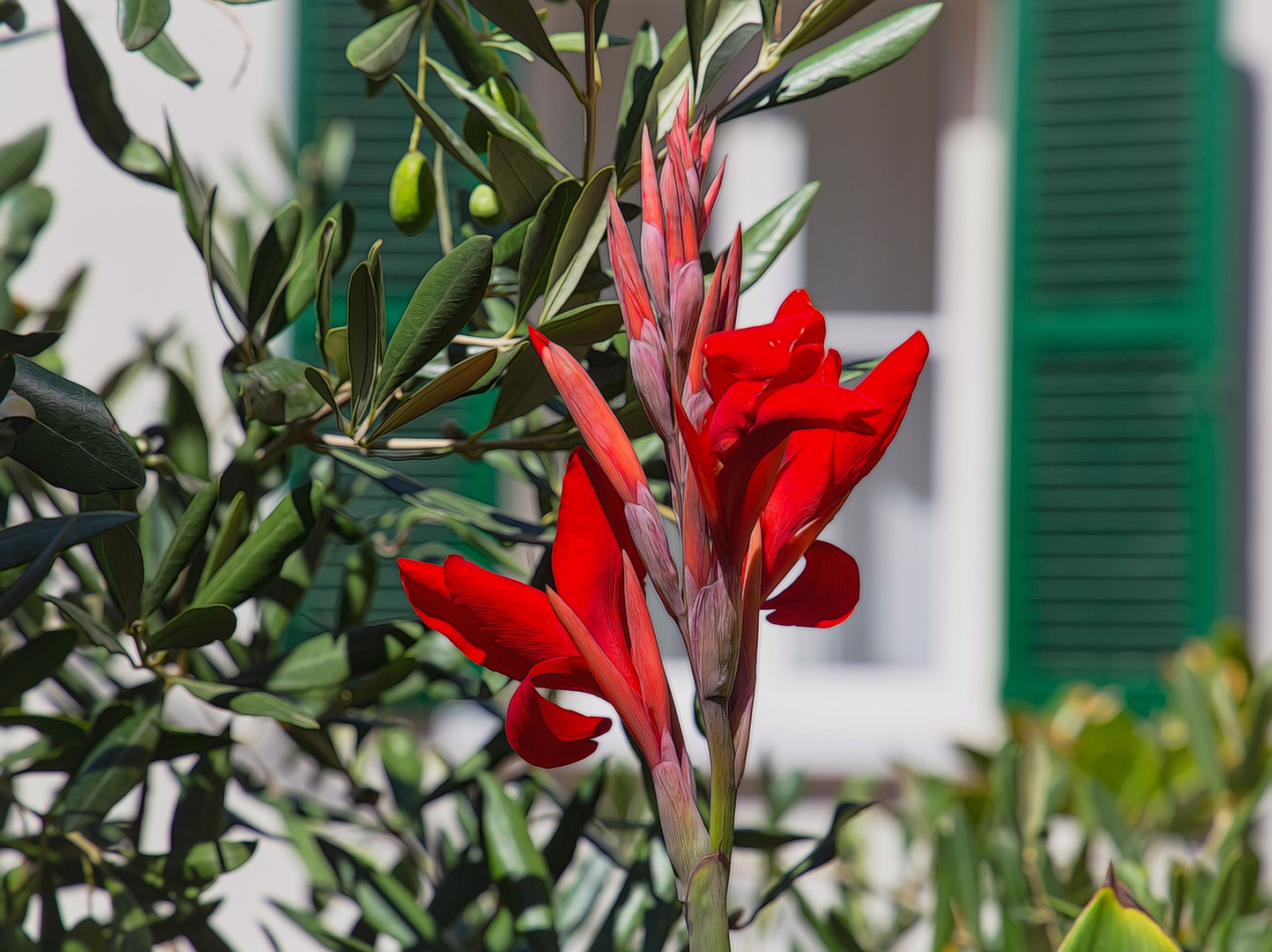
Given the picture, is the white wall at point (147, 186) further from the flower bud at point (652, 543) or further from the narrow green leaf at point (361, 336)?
the flower bud at point (652, 543)

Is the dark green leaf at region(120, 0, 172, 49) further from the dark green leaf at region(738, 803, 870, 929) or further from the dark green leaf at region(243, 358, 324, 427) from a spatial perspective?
the dark green leaf at region(738, 803, 870, 929)

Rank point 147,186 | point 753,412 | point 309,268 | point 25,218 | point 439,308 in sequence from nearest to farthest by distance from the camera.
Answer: point 753,412
point 439,308
point 309,268
point 25,218
point 147,186

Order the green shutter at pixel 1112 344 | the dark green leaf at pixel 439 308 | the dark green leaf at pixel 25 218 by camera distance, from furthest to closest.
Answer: the green shutter at pixel 1112 344, the dark green leaf at pixel 25 218, the dark green leaf at pixel 439 308

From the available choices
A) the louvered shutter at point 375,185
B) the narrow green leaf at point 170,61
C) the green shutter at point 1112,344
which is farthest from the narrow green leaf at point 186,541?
the green shutter at point 1112,344

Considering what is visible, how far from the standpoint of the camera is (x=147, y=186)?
2.13 metres

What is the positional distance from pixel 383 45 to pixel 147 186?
189 cm

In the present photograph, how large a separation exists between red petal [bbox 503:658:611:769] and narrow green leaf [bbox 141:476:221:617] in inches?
8.0

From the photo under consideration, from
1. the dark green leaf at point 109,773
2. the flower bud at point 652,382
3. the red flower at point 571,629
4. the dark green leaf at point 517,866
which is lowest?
the dark green leaf at point 517,866

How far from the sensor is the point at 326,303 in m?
0.46

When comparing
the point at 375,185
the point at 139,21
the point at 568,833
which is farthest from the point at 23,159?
the point at 375,185

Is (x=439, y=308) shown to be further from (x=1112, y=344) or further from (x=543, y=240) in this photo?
(x=1112, y=344)

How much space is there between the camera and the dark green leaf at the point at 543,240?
44 cm

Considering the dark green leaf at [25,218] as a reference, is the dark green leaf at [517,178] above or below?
below

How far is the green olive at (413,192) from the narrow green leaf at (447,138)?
0.03 metres
